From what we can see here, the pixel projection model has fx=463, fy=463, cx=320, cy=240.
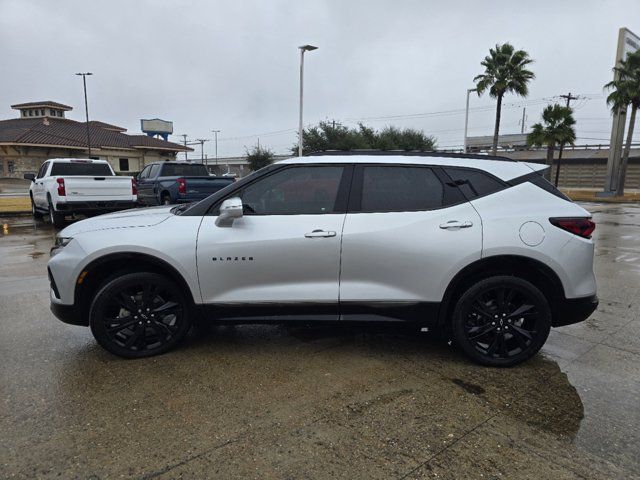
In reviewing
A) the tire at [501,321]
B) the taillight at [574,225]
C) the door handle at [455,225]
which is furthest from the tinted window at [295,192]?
the taillight at [574,225]

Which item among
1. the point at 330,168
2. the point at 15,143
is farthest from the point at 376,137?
the point at 330,168

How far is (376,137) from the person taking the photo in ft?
141

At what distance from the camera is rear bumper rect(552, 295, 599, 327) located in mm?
3645

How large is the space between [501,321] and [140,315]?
2.88 meters

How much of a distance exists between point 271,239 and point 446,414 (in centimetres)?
175

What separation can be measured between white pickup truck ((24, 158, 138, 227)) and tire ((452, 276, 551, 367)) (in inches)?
429

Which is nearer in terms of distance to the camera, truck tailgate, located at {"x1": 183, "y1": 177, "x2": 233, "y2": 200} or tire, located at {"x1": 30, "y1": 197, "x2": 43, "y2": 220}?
truck tailgate, located at {"x1": 183, "y1": 177, "x2": 233, "y2": 200}

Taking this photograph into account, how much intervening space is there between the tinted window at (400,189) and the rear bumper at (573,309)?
4.13 ft

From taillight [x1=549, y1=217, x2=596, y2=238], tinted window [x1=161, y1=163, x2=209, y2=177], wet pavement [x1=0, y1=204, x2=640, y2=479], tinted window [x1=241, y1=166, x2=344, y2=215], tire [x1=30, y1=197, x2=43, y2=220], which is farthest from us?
tinted window [x1=161, y1=163, x2=209, y2=177]

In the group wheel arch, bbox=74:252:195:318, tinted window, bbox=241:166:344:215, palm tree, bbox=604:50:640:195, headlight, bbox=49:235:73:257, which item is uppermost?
palm tree, bbox=604:50:640:195

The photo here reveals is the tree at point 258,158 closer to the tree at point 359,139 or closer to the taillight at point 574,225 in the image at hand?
the tree at point 359,139

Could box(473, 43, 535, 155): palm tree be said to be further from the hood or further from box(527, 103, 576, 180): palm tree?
the hood

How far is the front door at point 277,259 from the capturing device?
3.58m

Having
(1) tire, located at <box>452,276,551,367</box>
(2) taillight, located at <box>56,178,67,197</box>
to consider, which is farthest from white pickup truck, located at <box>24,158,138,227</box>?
(1) tire, located at <box>452,276,551,367</box>
